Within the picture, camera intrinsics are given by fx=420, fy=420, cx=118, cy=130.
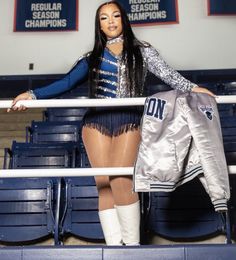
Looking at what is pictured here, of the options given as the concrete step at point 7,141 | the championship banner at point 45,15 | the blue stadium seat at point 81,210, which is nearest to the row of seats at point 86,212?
the blue stadium seat at point 81,210

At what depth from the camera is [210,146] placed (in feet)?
3.35

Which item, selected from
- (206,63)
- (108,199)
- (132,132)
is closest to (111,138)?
(132,132)

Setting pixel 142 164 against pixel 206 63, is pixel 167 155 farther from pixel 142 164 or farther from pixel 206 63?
pixel 206 63

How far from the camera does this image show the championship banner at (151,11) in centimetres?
415

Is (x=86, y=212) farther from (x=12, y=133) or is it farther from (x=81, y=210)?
(x=12, y=133)

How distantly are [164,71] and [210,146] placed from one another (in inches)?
12.0

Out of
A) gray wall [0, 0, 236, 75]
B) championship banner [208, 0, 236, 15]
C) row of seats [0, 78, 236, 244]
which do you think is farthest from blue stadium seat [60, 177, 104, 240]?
championship banner [208, 0, 236, 15]

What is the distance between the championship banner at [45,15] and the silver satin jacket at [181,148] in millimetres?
3373

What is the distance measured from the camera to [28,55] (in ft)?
14.1

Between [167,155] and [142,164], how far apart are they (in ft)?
0.22

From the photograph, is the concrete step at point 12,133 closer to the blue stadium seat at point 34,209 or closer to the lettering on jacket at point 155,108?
the blue stadium seat at point 34,209

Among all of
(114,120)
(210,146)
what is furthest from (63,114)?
(210,146)

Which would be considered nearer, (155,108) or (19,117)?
(155,108)

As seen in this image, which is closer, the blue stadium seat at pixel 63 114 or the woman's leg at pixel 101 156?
the woman's leg at pixel 101 156
